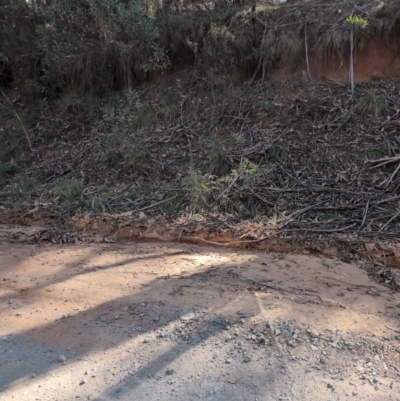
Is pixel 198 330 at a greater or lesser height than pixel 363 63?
lesser

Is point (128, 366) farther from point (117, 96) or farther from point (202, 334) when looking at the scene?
point (117, 96)

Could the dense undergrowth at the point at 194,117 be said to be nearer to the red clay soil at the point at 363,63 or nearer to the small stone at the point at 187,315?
the red clay soil at the point at 363,63

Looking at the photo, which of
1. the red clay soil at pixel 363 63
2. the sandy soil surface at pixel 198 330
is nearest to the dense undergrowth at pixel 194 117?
the red clay soil at pixel 363 63

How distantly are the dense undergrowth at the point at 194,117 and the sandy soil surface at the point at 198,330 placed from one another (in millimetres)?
1531

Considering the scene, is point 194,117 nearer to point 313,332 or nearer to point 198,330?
point 198,330

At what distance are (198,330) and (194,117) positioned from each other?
679cm

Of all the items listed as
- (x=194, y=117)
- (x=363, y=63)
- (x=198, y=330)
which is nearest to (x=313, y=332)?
(x=198, y=330)

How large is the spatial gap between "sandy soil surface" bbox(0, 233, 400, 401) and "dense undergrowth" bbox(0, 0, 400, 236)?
153 cm

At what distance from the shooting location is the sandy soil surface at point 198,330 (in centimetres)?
279

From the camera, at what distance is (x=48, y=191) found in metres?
7.94

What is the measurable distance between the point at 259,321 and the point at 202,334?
1.69 ft

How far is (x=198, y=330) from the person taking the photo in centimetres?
345

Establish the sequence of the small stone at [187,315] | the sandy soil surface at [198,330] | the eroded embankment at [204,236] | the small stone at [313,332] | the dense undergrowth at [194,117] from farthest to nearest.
→ the dense undergrowth at [194,117]
the eroded embankment at [204,236]
the small stone at [187,315]
the small stone at [313,332]
the sandy soil surface at [198,330]

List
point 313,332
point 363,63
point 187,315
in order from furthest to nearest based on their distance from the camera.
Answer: point 363,63 < point 187,315 < point 313,332
